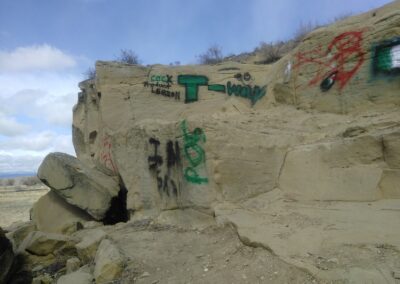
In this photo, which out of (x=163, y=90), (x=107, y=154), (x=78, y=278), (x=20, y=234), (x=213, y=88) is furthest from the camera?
(x=213, y=88)

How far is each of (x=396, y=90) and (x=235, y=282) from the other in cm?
403

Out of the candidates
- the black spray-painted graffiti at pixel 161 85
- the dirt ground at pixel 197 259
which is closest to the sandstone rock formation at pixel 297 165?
the dirt ground at pixel 197 259

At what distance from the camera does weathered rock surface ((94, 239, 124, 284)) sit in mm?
5109

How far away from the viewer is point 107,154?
10.9 m

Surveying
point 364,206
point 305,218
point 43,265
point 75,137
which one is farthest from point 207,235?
point 75,137

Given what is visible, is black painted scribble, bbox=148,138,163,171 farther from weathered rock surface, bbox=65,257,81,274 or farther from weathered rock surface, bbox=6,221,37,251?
weathered rock surface, bbox=6,221,37,251

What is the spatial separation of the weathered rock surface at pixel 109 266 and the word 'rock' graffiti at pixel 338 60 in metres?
4.53

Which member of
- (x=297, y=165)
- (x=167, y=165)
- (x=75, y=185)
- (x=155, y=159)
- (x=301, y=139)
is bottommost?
(x=75, y=185)

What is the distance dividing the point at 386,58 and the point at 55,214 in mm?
7334

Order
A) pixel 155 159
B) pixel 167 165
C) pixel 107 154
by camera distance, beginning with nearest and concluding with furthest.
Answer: pixel 167 165 < pixel 155 159 < pixel 107 154

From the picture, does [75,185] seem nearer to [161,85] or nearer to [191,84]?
[161,85]

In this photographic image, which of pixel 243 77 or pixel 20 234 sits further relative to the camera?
pixel 243 77

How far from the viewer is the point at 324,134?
6.50m

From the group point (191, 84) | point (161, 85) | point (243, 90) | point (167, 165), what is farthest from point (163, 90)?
point (167, 165)
